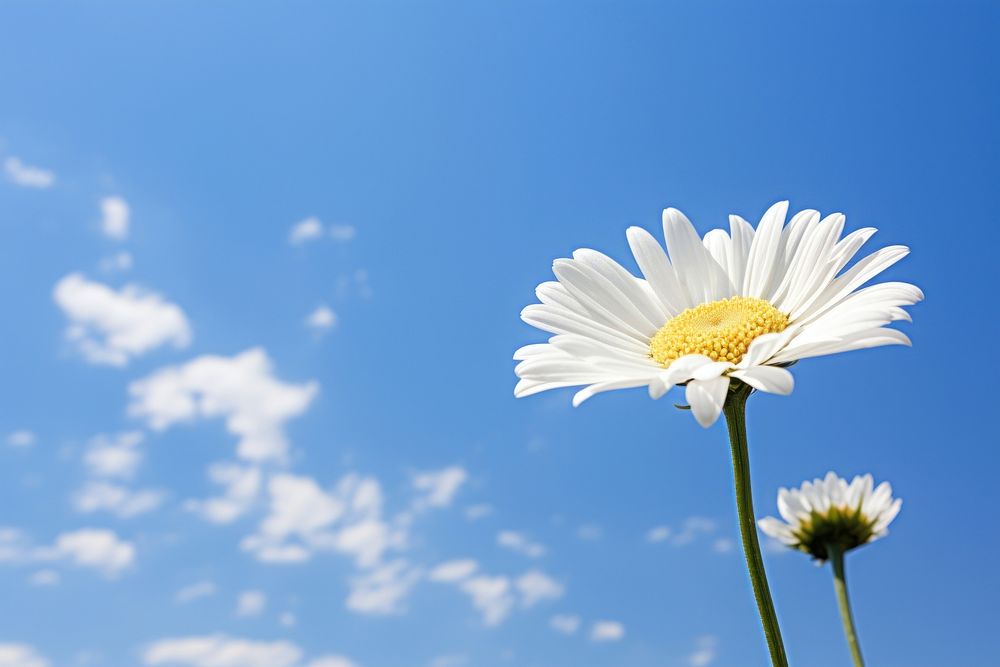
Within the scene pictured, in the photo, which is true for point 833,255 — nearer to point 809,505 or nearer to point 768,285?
point 768,285

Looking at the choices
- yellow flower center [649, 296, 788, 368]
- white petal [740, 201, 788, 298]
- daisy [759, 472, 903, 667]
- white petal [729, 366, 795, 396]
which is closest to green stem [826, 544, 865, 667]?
daisy [759, 472, 903, 667]

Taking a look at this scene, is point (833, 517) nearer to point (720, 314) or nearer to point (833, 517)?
point (833, 517)

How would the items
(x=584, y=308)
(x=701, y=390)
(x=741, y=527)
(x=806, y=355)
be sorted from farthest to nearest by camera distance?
1. (x=584, y=308)
2. (x=806, y=355)
3. (x=701, y=390)
4. (x=741, y=527)

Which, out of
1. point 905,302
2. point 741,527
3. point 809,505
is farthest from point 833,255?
point 741,527

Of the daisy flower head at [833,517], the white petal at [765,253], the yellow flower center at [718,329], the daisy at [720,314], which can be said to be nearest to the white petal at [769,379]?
the daisy at [720,314]

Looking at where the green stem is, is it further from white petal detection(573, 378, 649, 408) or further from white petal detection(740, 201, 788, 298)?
white petal detection(740, 201, 788, 298)

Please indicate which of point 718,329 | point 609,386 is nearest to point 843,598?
point 609,386
